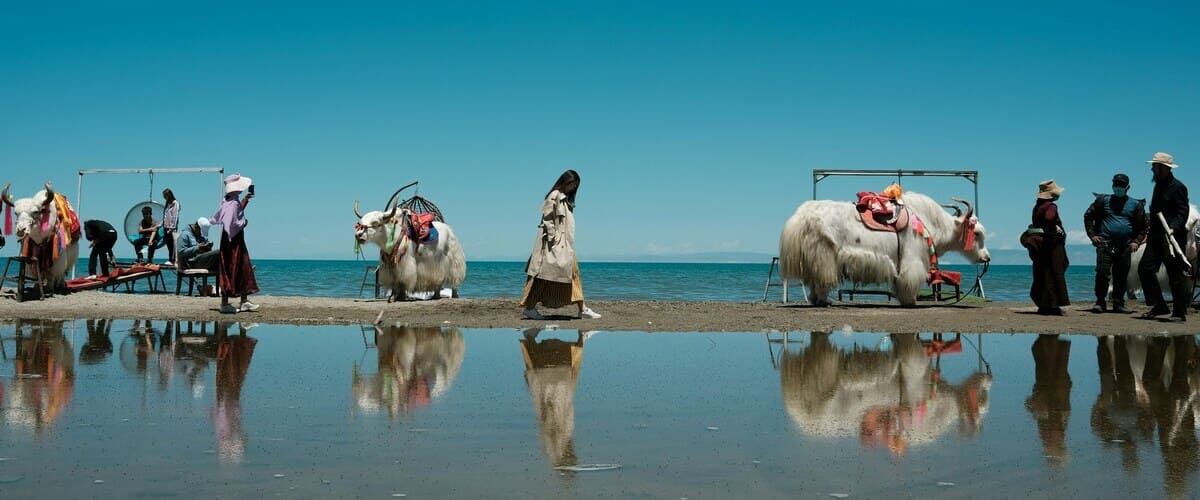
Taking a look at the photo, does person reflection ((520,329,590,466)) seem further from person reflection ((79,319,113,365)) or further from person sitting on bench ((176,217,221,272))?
person sitting on bench ((176,217,221,272))

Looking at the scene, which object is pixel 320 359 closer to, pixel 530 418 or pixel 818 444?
pixel 530 418

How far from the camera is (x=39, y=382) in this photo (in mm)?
5887

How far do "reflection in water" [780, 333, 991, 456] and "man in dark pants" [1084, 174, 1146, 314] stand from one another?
526 centimetres

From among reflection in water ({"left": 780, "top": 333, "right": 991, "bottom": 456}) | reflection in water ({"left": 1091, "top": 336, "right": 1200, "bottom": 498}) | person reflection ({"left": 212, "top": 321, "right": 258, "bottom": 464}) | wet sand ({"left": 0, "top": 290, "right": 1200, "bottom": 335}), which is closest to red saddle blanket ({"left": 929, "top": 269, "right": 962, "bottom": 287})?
wet sand ({"left": 0, "top": 290, "right": 1200, "bottom": 335})

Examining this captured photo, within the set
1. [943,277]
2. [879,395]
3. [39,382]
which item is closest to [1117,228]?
[943,277]

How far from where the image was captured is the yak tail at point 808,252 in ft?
42.0

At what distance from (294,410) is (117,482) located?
5.02 feet

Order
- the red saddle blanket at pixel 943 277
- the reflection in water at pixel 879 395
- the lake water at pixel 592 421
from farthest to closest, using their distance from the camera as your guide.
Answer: the red saddle blanket at pixel 943 277 < the reflection in water at pixel 879 395 < the lake water at pixel 592 421

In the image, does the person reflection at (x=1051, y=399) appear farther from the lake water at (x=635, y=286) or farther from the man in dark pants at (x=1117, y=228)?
the lake water at (x=635, y=286)

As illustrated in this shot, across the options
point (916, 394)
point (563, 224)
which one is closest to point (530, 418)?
point (916, 394)

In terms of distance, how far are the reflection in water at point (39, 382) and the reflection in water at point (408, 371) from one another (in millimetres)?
1530


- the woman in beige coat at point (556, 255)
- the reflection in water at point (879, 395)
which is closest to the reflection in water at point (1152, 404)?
the reflection in water at point (879, 395)

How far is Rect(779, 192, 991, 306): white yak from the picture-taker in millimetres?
12789

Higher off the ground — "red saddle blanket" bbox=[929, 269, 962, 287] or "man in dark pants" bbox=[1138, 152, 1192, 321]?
"man in dark pants" bbox=[1138, 152, 1192, 321]
